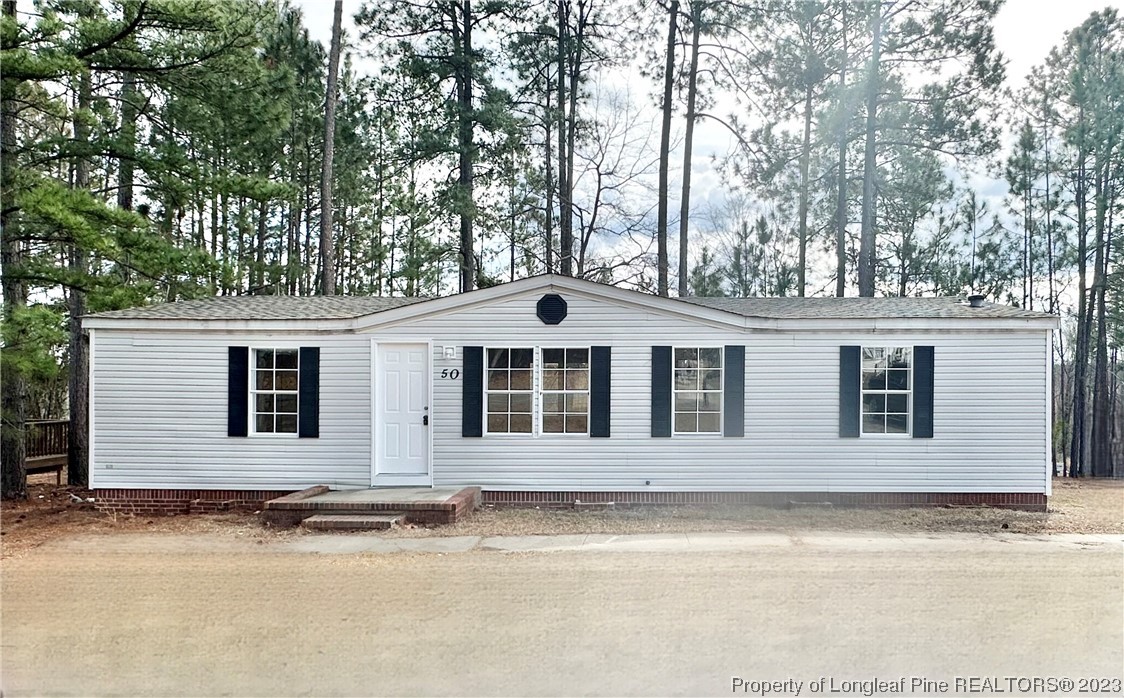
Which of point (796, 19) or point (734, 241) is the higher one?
point (796, 19)

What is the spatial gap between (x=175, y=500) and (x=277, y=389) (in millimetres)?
2142

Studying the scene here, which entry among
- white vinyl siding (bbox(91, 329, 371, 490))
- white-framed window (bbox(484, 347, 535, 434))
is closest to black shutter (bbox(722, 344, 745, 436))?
white-framed window (bbox(484, 347, 535, 434))

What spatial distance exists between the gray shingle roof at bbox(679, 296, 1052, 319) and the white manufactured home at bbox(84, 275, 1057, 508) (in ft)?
0.39

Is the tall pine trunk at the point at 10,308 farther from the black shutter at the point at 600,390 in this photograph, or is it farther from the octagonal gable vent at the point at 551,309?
the black shutter at the point at 600,390

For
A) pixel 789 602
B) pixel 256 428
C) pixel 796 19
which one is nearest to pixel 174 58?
pixel 256 428

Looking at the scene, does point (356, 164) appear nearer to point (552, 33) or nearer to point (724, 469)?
point (552, 33)

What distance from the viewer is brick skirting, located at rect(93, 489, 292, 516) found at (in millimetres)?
10570

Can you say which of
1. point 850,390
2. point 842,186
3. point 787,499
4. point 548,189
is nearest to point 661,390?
point 787,499

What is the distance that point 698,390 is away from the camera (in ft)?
34.7

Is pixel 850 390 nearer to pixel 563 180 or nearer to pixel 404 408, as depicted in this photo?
pixel 404 408

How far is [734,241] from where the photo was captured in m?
24.3

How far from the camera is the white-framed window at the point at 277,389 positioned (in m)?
10.7

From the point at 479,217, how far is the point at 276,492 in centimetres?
1062

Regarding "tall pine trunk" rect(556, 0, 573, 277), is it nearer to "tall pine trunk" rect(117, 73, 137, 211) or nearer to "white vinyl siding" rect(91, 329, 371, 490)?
"white vinyl siding" rect(91, 329, 371, 490)
